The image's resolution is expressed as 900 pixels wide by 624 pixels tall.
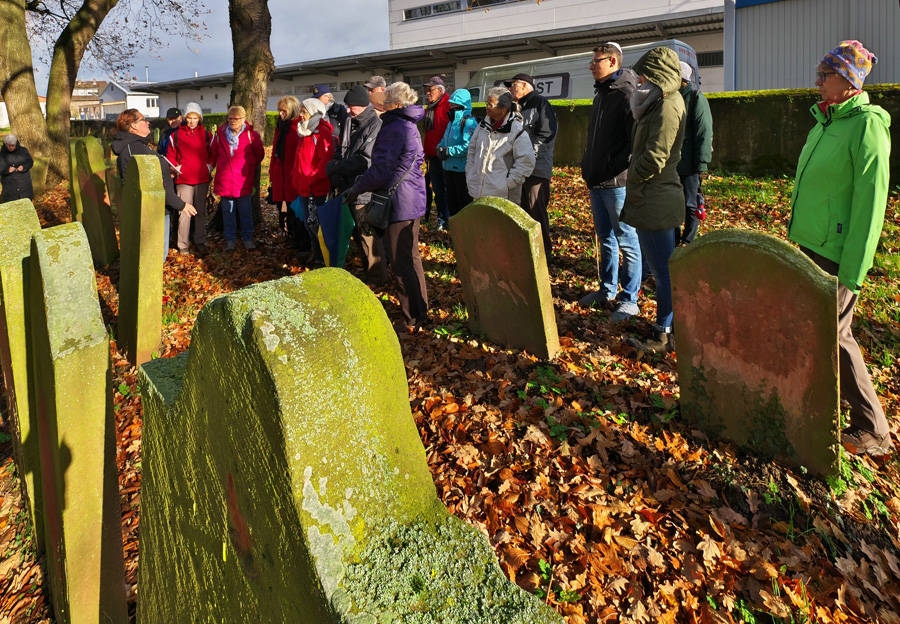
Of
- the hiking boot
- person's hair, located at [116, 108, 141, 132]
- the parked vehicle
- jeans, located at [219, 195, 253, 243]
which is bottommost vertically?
the hiking boot

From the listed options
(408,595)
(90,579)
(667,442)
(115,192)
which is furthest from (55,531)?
(115,192)

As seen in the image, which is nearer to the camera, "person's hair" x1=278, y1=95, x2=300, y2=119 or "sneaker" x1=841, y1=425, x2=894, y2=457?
"sneaker" x1=841, y1=425, x2=894, y2=457

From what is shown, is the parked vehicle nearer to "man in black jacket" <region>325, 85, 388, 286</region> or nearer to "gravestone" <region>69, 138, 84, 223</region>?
"gravestone" <region>69, 138, 84, 223</region>

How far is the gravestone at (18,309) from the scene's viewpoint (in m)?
2.67

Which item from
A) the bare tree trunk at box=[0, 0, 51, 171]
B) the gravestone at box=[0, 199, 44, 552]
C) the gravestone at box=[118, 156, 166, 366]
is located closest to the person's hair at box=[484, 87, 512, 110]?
the gravestone at box=[118, 156, 166, 366]

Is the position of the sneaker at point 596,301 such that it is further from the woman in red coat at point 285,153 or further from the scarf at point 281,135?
the scarf at point 281,135

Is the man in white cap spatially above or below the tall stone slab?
above

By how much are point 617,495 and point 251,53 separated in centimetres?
979

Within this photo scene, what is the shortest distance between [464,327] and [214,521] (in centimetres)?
421

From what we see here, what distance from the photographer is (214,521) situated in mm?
1412

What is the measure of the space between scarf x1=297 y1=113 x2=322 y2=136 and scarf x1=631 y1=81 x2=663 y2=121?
3748 millimetres

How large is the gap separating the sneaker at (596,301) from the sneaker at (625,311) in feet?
1.19

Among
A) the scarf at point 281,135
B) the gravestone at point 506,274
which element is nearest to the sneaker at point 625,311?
the gravestone at point 506,274

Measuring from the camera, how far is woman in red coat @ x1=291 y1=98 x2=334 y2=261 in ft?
22.4
